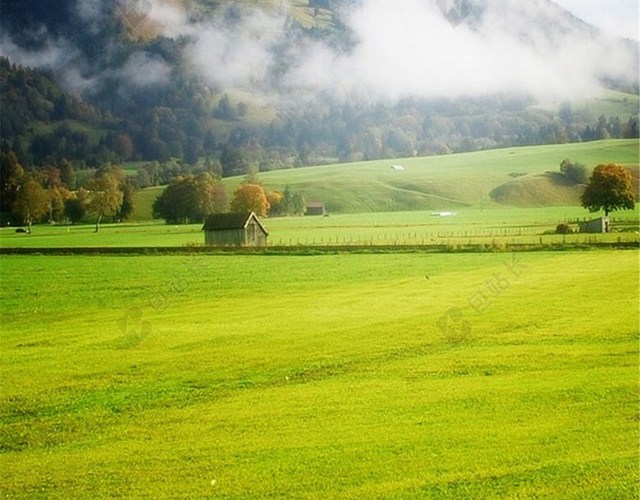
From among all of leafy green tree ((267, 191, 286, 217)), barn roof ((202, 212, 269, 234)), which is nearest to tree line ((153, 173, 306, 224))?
leafy green tree ((267, 191, 286, 217))

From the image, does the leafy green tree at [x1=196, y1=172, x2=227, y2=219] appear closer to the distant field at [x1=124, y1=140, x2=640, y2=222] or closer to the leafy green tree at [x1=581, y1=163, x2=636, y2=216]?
the distant field at [x1=124, y1=140, x2=640, y2=222]

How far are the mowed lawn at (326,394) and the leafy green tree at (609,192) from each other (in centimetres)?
5682

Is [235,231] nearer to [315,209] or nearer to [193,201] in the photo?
[193,201]

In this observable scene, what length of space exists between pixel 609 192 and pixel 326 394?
3177 inches

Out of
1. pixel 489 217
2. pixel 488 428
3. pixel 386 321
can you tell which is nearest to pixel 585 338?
pixel 386 321

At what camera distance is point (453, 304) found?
32094 millimetres

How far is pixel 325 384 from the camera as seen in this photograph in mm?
18656

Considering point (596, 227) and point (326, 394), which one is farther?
point (596, 227)

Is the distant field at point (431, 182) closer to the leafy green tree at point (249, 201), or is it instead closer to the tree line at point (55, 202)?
the tree line at point (55, 202)

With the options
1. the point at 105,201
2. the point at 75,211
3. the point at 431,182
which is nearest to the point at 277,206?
the point at 105,201

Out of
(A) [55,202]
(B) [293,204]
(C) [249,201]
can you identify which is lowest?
(C) [249,201]

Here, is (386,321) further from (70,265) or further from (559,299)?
(70,265)

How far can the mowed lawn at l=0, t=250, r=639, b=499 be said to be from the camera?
12.6 m

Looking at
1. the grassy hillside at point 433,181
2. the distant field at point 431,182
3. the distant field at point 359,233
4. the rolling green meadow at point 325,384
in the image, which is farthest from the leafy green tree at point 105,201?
the rolling green meadow at point 325,384
